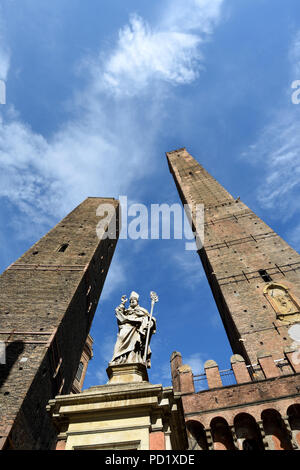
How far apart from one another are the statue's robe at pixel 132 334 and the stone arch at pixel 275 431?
511 centimetres

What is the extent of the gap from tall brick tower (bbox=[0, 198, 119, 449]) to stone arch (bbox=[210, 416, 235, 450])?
5545 mm

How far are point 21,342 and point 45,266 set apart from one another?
565 centimetres

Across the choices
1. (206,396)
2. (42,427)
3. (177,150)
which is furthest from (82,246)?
(177,150)

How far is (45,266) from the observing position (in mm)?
16688

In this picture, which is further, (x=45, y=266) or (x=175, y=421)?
(x=45, y=266)

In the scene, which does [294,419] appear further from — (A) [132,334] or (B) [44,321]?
(B) [44,321]

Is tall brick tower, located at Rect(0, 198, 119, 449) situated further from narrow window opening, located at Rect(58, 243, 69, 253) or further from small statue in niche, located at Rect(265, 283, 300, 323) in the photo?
small statue in niche, located at Rect(265, 283, 300, 323)

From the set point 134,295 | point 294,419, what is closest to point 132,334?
point 134,295

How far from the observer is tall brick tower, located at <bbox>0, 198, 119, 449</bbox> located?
9.84 meters

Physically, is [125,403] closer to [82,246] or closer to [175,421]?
[175,421]

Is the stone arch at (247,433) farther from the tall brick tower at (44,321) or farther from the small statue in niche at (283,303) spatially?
the tall brick tower at (44,321)

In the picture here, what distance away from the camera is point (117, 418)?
158 inches

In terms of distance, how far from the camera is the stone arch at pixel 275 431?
8070mm

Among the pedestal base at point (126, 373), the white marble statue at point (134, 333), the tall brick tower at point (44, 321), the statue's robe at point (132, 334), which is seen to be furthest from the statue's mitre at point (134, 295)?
the tall brick tower at point (44, 321)
